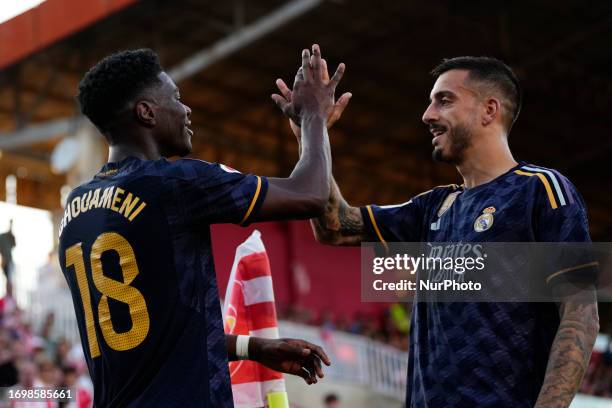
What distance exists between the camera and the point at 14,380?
A: 343 inches

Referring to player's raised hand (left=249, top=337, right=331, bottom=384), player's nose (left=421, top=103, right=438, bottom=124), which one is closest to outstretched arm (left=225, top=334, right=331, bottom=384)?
player's raised hand (left=249, top=337, right=331, bottom=384)

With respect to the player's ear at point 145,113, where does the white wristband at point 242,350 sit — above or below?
below

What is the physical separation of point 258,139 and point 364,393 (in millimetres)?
8637

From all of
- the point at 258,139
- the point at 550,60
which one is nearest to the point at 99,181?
the point at 550,60

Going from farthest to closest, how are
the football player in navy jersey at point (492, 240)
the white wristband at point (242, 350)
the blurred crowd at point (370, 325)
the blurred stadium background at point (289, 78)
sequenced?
the blurred crowd at point (370, 325) → the blurred stadium background at point (289, 78) → the white wristband at point (242, 350) → the football player in navy jersey at point (492, 240)

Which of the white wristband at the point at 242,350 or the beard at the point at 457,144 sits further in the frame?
the beard at the point at 457,144

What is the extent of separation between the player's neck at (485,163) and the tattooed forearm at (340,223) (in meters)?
0.50

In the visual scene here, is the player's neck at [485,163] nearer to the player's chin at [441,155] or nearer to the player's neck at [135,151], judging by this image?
the player's chin at [441,155]

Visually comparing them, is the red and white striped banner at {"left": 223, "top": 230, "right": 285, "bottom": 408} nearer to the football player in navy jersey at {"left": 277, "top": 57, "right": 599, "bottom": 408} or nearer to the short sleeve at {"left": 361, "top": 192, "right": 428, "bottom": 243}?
the short sleeve at {"left": 361, "top": 192, "right": 428, "bottom": 243}

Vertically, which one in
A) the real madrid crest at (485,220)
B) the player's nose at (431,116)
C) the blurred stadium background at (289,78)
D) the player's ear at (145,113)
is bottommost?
the real madrid crest at (485,220)

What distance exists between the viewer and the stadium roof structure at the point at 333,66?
16.6 m

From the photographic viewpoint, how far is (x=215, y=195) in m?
3.03

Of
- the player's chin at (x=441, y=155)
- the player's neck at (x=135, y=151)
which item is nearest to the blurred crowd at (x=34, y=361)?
the player's neck at (x=135, y=151)

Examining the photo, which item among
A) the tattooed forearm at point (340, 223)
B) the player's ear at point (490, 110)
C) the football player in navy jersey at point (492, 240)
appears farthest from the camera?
the tattooed forearm at point (340, 223)
